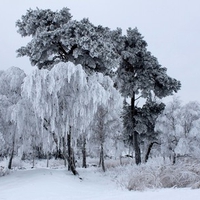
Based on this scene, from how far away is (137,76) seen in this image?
16.8 m

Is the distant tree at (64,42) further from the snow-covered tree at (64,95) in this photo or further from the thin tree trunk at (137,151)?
the thin tree trunk at (137,151)

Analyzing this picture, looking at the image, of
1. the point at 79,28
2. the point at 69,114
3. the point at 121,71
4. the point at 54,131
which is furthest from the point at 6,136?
the point at 121,71

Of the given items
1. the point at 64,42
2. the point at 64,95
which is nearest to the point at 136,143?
the point at 64,95

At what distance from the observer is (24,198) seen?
6.32m

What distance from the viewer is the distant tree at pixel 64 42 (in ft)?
42.3

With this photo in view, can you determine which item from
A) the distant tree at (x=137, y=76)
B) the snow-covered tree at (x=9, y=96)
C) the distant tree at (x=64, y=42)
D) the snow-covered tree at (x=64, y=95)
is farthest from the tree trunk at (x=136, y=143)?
the snow-covered tree at (x=9, y=96)

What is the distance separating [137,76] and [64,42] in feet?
19.8

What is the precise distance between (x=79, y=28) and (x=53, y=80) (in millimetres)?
4147

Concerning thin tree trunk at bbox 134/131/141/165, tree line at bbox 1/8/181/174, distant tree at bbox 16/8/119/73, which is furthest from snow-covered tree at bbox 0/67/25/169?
thin tree trunk at bbox 134/131/141/165

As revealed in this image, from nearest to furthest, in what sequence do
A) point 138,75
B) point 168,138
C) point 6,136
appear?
point 6,136 < point 168,138 < point 138,75

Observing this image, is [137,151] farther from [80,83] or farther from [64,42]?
[64,42]

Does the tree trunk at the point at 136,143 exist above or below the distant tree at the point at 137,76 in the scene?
below

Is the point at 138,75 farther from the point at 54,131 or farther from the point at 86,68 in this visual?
the point at 54,131

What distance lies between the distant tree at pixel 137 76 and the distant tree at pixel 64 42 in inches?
100
